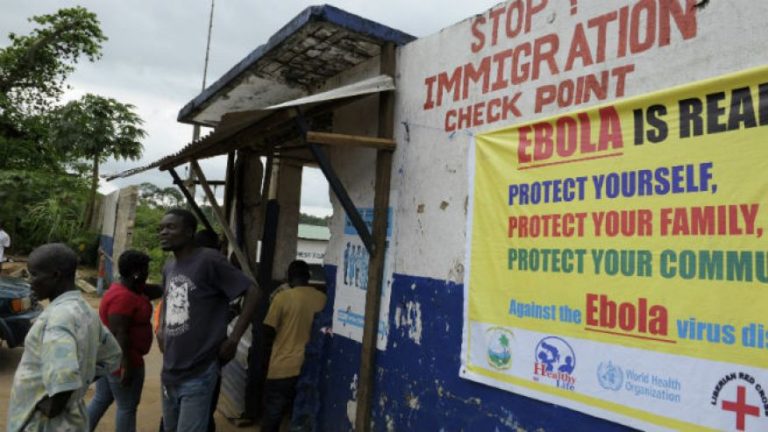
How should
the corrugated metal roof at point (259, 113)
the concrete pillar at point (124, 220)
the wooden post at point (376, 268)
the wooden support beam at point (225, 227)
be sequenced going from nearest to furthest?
the corrugated metal roof at point (259, 113)
the wooden post at point (376, 268)
the wooden support beam at point (225, 227)
the concrete pillar at point (124, 220)

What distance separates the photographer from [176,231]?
3.34m

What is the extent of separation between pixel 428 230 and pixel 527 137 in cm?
93

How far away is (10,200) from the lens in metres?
17.7

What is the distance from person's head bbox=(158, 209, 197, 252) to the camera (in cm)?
334

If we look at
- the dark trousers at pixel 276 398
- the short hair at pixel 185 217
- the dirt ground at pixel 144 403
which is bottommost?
the dirt ground at pixel 144 403

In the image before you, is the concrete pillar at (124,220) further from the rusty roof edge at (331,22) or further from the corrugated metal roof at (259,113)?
the rusty roof edge at (331,22)

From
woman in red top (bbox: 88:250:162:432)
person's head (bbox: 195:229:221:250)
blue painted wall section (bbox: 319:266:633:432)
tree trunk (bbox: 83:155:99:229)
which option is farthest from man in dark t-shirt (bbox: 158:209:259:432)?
tree trunk (bbox: 83:155:99:229)

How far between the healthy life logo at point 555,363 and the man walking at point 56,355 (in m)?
2.02

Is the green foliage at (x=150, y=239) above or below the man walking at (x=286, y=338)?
above

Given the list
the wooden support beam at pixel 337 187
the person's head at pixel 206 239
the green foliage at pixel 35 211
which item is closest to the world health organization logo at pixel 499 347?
the wooden support beam at pixel 337 187

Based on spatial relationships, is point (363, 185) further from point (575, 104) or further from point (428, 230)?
point (575, 104)

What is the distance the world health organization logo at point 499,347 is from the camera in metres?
2.85

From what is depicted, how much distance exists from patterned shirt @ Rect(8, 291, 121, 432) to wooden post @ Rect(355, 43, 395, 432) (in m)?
1.81

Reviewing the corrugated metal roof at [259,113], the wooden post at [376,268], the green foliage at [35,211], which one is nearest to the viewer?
the corrugated metal roof at [259,113]
